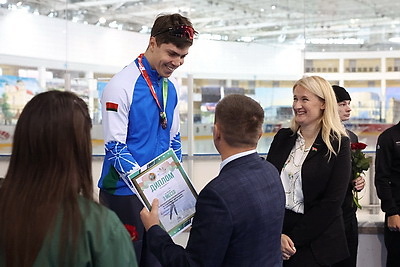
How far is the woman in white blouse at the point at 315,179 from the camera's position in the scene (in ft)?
9.20

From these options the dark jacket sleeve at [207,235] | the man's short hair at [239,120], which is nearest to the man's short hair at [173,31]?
the man's short hair at [239,120]

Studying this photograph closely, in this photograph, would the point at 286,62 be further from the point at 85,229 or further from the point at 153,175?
the point at 85,229

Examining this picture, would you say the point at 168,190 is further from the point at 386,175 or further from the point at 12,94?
the point at 12,94

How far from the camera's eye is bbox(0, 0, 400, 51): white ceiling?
31.2ft

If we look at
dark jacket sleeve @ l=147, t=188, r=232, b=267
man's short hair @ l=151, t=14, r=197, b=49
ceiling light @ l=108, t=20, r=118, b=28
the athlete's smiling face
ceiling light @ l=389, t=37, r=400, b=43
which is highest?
ceiling light @ l=108, t=20, r=118, b=28

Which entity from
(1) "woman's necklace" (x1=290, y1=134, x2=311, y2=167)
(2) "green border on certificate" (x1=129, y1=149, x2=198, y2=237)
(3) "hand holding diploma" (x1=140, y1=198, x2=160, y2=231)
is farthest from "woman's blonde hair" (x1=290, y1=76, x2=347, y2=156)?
(3) "hand holding diploma" (x1=140, y1=198, x2=160, y2=231)

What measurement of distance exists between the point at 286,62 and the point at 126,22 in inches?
104

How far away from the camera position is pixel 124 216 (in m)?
2.63

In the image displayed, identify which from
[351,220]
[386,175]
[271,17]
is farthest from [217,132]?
[271,17]

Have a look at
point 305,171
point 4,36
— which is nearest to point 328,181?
point 305,171

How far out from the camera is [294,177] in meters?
2.87

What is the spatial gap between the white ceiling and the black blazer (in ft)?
22.0

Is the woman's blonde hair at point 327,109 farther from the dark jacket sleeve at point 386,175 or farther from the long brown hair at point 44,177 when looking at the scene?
the long brown hair at point 44,177

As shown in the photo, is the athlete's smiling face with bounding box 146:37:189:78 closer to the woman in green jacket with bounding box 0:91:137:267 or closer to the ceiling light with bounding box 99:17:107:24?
the woman in green jacket with bounding box 0:91:137:267
